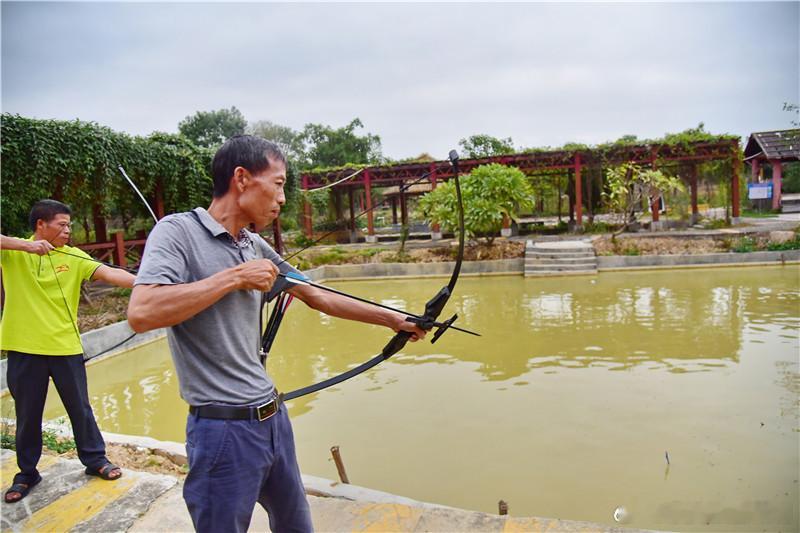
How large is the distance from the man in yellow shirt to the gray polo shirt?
1.40 m

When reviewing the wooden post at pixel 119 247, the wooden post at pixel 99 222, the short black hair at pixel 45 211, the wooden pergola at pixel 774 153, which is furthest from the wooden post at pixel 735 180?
the short black hair at pixel 45 211

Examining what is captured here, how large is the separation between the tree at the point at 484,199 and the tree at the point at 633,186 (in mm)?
2570

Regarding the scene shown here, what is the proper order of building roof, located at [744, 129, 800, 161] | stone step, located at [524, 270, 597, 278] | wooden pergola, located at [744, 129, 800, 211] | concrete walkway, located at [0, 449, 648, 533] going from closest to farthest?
concrete walkway, located at [0, 449, 648, 533], stone step, located at [524, 270, 597, 278], building roof, located at [744, 129, 800, 161], wooden pergola, located at [744, 129, 800, 211]

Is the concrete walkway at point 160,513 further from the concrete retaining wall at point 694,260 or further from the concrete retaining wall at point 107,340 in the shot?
the concrete retaining wall at point 694,260

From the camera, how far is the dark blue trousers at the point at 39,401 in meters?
2.74

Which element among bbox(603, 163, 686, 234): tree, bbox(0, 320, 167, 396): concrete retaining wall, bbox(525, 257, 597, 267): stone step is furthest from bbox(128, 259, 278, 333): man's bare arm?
bbox(603, 163, 686, 234): tree

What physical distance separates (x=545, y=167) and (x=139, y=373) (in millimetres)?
14151

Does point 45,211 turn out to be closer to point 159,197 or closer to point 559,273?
point 159,197

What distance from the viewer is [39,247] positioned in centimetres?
272

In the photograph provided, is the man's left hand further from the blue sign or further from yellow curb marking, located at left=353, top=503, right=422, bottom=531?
the blue sign

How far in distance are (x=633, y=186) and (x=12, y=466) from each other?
15.5m

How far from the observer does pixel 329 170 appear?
1841cm

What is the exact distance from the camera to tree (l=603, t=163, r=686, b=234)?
14.8 metres

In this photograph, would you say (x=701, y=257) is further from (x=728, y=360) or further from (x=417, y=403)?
(x=417, y=403)
